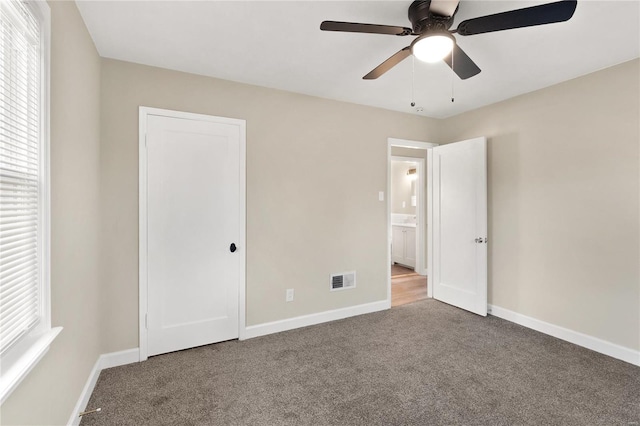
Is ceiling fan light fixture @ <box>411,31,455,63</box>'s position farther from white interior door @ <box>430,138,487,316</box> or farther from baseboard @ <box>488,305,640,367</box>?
baseboard @ <box>488,305,640,367</box>

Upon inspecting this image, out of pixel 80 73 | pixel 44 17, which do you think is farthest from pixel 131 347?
pixel 44 17

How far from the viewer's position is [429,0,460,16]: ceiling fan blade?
1578mm

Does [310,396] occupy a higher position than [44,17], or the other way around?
[44,17]

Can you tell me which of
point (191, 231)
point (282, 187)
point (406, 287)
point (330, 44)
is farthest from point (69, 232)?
point (406, 287)

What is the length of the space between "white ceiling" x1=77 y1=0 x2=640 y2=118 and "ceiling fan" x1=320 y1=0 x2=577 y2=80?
7.4 inches

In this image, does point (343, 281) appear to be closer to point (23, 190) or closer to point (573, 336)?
point (573, 336)

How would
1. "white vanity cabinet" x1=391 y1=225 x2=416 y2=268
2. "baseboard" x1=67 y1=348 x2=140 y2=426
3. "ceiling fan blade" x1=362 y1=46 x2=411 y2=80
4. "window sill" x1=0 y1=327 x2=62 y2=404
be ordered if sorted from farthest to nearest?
1. "white vanity cabinet" x1=391 y1=225 x2=416 y2=268
2. "ceiling fan blade" x1=362 y1=46 x2=411 y2=80
3. "baseboard" x1=67 y1=348 x2=140 y2=426
4. "window sill" x1=0 y1=327 x2=62 y2=404

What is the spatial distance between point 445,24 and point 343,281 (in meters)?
2.66

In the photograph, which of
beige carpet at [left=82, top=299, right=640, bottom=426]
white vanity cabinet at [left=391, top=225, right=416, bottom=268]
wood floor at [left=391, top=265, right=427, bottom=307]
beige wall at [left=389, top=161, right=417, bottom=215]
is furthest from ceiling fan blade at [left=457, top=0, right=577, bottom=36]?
beige wall at [left=389, top=161, right=417, bottom=215]

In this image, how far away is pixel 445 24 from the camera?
1.75m

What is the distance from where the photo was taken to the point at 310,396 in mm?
2123

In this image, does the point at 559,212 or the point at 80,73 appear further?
the point at 559,212

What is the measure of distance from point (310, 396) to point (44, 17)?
100 inches

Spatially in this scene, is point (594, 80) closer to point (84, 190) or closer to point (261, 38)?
point (261, 38)
